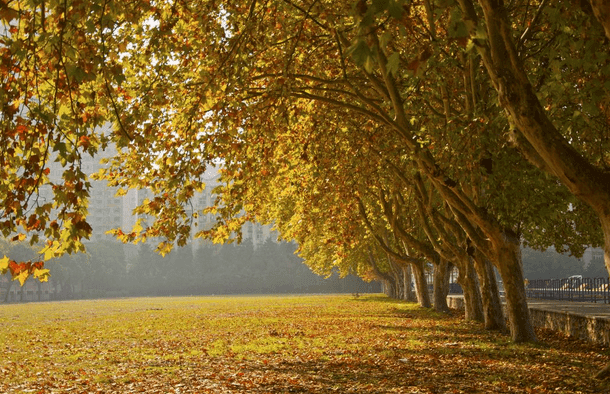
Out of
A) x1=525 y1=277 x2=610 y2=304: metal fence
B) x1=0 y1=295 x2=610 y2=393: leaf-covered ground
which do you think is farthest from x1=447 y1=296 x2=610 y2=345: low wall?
x1=525 y1=277 x2=610 y2=304: metal fence

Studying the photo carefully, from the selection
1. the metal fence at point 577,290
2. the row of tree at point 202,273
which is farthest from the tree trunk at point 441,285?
the row of tree at point 202,273

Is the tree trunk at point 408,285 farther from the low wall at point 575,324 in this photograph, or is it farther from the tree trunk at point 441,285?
the low wall at point 575,324

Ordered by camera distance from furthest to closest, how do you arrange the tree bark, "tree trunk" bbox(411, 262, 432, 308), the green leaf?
"tree trunk" bbox(411, 262, 432, 308), the tree bark, the green leaf

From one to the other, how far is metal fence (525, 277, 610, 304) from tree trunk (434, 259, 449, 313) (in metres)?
6.74

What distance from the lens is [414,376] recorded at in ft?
41.0

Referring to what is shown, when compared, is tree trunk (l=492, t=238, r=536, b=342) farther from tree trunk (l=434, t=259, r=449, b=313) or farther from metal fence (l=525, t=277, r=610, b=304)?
metal fence (l=525, t=277, r=610, b=304)

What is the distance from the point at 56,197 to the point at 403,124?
8.78 metres

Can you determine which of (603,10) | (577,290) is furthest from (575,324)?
(577,290)

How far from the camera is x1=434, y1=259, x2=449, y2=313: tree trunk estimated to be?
3247cm

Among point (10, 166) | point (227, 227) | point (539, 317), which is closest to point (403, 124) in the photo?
point (227, 227)

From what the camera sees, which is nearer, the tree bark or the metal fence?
the tree bark

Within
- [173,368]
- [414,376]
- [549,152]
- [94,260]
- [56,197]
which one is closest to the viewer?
[56,197]

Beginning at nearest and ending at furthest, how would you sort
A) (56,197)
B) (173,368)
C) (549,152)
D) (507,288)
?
(56,197)
(549,152)
(173,368)
(507,288)

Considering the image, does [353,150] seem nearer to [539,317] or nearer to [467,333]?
[467,333]
